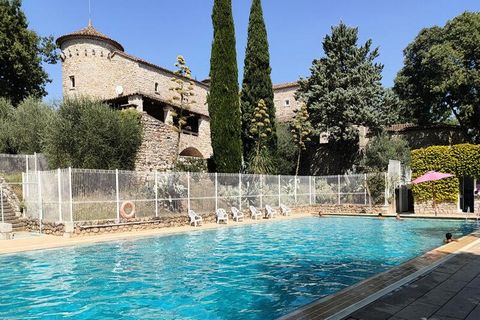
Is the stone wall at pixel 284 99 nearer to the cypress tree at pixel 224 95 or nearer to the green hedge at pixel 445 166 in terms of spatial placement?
the cypress tree at pixel 224 95

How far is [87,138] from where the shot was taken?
17797 millimetres

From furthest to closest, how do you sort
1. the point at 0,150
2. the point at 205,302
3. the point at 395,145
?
the point at 395,145 → the point at 0,150 → the point at 205,302

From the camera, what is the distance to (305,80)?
2919 centimetres

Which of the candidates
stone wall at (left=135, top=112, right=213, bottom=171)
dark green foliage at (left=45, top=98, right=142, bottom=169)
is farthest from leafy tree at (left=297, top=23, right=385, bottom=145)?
dark green foliage at (left=45, top=98, right=142, bottom=169)

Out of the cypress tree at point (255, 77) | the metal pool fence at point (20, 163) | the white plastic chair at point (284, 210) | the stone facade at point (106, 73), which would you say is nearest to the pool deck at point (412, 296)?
the white plastic chair at point (284, 210)

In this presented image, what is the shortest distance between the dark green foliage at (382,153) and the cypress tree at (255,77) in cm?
748

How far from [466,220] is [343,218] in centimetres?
609

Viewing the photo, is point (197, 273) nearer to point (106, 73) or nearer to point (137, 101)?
point (137, 101)

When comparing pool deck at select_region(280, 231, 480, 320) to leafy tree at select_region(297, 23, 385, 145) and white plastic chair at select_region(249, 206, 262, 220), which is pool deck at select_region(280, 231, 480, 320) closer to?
white plastic chair at select_region(249, 206, 262, 220)

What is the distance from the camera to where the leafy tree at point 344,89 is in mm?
26797

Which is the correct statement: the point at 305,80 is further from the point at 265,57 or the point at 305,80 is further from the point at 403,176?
the point at 403,176

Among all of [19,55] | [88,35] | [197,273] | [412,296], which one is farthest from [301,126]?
[19,55]

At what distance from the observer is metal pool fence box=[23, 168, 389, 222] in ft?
44.1

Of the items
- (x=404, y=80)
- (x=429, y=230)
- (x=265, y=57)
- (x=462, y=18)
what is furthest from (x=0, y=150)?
(x=462, y=18)
